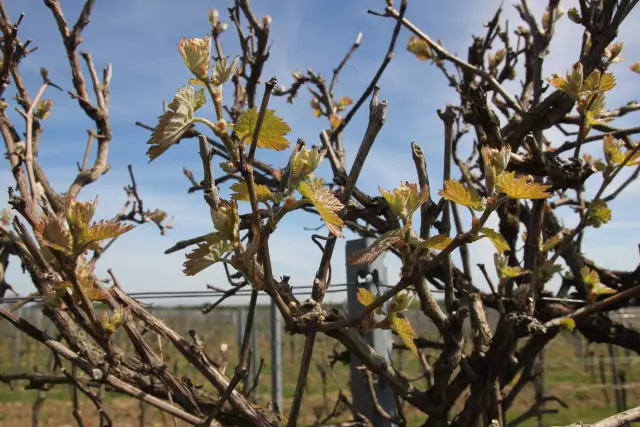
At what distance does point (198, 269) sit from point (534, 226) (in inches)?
31.6

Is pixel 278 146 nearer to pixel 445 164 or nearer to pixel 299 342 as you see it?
pixel 445 164

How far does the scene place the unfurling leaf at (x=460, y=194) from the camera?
0.64m

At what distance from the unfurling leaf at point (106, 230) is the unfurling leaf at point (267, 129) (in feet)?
0.60

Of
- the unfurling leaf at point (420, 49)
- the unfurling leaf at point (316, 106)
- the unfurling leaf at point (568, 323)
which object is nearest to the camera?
the unfurling leaf at point (568, 323)

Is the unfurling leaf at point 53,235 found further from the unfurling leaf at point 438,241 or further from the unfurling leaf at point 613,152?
the unfurling leaf at point 613,152

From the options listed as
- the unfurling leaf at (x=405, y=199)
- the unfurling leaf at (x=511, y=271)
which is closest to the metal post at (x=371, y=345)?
the unfurling leaf at (x=511, y=271)

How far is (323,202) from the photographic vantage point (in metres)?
0.61

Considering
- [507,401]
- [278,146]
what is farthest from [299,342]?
[278,146]

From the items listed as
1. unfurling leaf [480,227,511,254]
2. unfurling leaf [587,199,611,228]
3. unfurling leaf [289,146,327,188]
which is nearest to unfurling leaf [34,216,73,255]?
unfurling leaf [289,146,327,188]

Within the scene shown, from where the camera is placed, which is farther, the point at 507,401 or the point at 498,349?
the point at 507,401

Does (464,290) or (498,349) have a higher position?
(464,290)

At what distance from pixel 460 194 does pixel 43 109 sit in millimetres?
1584

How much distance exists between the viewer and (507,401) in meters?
1.48

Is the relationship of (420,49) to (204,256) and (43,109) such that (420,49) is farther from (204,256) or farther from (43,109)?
(204,256)
